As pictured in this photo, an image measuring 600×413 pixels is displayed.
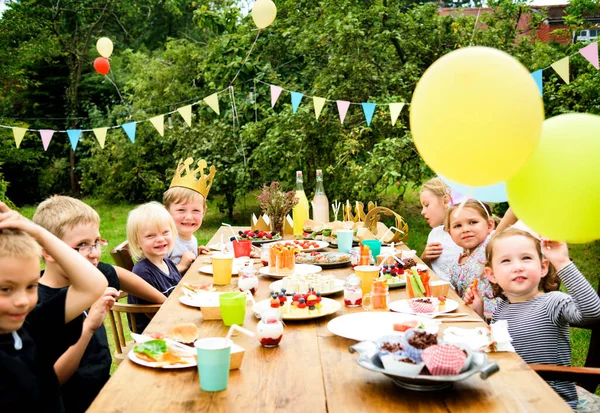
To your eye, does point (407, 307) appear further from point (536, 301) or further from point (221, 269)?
point (221, 269)

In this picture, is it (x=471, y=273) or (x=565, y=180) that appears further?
(x=471, y=273)

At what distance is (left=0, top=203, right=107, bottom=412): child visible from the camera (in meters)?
1.63

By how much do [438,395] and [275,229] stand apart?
2833 mm

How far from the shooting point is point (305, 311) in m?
2.19

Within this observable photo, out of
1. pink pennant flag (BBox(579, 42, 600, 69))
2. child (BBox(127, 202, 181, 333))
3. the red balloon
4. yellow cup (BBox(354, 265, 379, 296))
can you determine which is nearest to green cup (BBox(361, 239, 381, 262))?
yellow cup (BBox(354, 265, 379, 296))

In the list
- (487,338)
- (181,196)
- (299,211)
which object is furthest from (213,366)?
(299,211)

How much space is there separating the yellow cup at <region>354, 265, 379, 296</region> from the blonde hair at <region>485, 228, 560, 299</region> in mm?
450

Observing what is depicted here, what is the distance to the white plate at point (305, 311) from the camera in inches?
84.4

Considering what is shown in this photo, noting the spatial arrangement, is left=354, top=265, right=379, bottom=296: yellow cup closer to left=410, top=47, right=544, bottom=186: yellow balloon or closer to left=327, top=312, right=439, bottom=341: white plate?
left=327, top=312, right=439, bottom=341: white plate

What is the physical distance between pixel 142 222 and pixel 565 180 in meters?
2.08

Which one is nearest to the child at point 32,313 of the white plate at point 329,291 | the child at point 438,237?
the white plate at point 329,291

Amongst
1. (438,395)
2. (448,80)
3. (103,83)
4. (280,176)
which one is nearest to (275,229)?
(438,395)

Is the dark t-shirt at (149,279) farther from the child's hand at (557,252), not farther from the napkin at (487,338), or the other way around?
the child's hand at (557,252)

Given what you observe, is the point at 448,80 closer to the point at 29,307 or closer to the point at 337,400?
the point at 337,400
